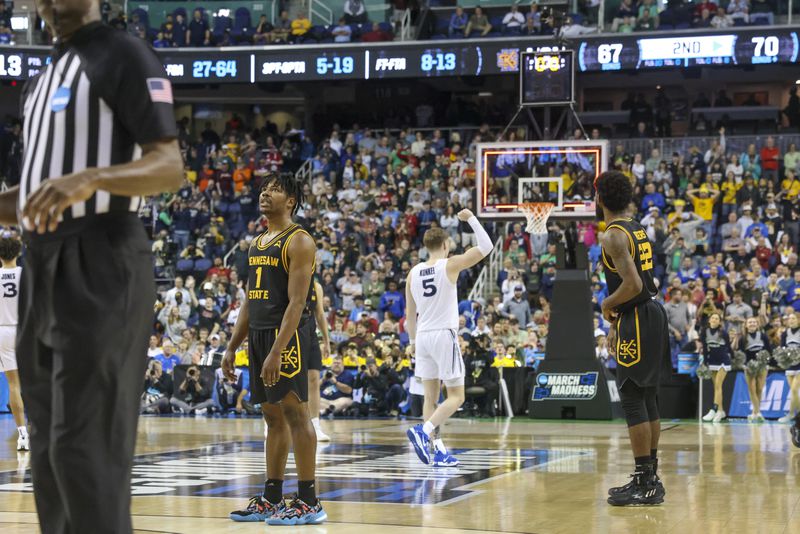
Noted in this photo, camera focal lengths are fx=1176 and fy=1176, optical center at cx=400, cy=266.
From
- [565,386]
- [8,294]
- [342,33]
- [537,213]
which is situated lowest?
[565,386]

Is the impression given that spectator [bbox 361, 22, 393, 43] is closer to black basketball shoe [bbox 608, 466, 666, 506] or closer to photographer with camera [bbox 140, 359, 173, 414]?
photographer with camera [bbox 140, 359, 173, 414]

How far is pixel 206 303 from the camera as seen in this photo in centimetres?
2373

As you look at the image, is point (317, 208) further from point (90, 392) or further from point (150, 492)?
point (90, 392)

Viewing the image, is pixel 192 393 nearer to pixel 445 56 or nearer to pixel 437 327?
pixel 437 327

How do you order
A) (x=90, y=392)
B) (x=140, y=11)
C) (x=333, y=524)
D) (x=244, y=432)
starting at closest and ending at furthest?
(x=90, y=392)
(x=333, y=524)
(x=244, y=432)
(x=140, y=11)

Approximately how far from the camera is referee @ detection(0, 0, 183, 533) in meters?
3.38

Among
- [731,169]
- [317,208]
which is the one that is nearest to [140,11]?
[317,208]

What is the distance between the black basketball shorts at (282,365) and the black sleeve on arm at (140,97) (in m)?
3.90

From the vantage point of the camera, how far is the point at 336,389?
64.4ft

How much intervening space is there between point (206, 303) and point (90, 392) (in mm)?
20561

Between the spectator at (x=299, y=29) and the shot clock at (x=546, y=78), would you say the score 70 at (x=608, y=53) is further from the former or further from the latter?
the shot clock at (x=546, y=78)

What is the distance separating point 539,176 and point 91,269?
16.3 metres

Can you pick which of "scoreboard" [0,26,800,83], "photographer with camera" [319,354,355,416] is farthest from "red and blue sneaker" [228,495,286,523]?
"scoreboard" [0,26,800,83]

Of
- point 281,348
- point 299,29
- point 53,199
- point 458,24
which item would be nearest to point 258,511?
point 281,348
